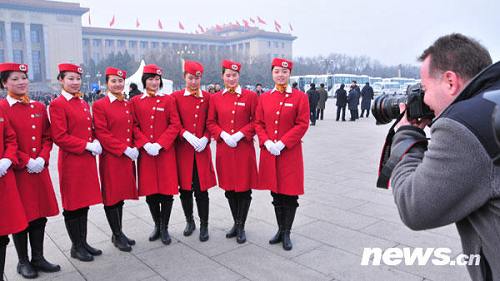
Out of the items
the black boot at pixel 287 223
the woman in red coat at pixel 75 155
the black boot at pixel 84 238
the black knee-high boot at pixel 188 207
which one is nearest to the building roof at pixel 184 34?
the woman in red coat at pixel 75 155

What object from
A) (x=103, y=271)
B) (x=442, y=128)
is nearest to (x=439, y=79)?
(x=442, y=128)

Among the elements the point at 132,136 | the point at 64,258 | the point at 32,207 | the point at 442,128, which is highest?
the point at 442,128

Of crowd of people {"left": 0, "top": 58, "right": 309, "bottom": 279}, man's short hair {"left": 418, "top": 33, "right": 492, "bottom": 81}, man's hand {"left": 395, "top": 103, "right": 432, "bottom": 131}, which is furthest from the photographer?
crowd of people {"left": 0, "top": 58, "right": 309, "bottom": 279}

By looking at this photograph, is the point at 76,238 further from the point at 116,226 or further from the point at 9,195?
the point at 9,195

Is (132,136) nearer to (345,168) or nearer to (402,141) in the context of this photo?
(402,141)

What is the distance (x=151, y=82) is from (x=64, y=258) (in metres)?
1.78

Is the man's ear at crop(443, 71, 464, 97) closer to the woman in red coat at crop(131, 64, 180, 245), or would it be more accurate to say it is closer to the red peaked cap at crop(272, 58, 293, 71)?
the red peaked cap at crop(272, 58, 293, 71)

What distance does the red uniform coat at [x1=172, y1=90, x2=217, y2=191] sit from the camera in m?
3.81

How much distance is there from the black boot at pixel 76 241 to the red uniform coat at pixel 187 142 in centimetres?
100

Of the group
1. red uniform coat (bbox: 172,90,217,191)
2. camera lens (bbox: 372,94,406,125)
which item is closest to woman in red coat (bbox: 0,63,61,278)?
red uniform coat (bbox: 172,90,217,191)

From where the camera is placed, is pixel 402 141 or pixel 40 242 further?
pixel 40 242

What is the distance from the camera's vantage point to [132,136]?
3.72 meters

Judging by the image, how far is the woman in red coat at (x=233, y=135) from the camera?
374 centimetres

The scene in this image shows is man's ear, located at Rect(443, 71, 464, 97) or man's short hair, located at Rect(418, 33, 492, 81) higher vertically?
man's short hair, located at Rect(418, 33, 492, 81)
